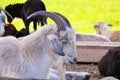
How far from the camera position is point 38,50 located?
5.71 meters

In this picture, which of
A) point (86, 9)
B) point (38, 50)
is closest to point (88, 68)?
point (38, 50)

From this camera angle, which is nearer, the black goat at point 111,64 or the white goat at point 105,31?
the black goat at point 111,64

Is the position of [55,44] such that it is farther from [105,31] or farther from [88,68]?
[105,31]

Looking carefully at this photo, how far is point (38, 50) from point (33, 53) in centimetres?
6

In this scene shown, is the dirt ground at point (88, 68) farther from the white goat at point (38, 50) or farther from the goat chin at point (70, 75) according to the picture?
the white goat at point (38, 50)

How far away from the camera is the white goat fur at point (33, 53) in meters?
5.63

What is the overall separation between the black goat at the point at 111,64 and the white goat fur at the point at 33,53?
215 cm

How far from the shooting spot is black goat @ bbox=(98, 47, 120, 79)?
7.75 metres

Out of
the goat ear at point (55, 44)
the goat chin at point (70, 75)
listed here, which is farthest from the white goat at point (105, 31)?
the goat ear at point (55, 44)

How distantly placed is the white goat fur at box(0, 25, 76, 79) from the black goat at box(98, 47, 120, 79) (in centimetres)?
215

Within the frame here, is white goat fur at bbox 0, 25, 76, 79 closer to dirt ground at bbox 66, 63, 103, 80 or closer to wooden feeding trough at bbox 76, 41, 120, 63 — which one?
dirt ground at bbox 66, 63, 103, 80

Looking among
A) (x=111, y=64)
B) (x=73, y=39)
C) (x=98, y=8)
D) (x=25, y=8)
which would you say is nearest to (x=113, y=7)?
(x=98, y=8)

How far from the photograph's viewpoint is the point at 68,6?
20812 mm

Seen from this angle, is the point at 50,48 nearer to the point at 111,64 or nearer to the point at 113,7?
the point at 111,64
